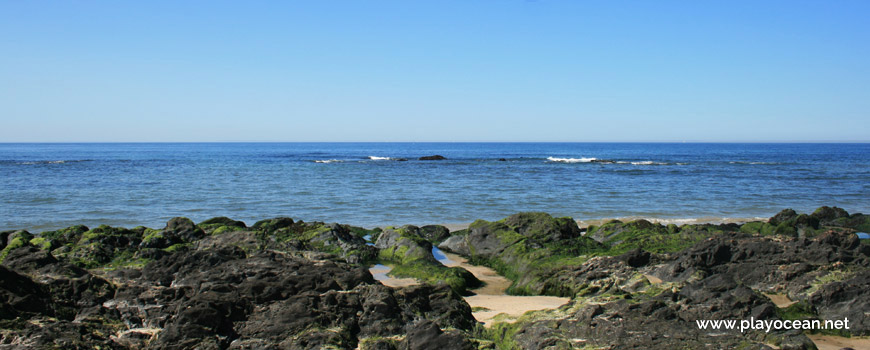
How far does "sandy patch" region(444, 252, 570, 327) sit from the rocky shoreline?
0.23 m

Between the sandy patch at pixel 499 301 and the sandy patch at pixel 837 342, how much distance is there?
9.76 ft

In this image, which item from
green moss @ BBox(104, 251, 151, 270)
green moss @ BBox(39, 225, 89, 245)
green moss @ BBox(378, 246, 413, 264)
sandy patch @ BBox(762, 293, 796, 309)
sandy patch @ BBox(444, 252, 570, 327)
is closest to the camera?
sandy patch @ BBox(444, 252, 570, 327)

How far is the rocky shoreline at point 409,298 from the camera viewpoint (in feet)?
17.5

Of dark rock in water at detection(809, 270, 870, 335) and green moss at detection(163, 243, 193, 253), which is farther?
green moss at detection(163, 243, 193, 253)

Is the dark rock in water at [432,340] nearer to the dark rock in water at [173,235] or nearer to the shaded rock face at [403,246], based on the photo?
the shaded rock face at [403,246]

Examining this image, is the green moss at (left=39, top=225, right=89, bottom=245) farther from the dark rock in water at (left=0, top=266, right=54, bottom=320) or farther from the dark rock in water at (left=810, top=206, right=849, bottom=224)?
the dark rock in water at (left=810, top=206, right=849, bottom=224)

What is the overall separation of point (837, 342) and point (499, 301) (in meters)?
4.07

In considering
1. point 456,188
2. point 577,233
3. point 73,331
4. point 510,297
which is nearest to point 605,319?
point 510,297

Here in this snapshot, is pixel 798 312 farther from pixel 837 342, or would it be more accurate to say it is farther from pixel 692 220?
pixel 692 220

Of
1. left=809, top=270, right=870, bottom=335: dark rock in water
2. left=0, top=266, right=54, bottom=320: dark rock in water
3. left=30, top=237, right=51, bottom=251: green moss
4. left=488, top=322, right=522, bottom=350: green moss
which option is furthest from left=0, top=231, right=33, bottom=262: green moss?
left=809, top=270, right=870, bottom=335: dark rock in water

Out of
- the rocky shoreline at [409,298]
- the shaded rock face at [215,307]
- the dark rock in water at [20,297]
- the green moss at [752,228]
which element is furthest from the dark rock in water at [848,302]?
the dark rock in water at [20,297]

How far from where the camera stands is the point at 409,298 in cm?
623

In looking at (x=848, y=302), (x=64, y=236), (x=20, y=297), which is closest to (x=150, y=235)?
(x=64, y=236)

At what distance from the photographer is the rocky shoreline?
532cm
